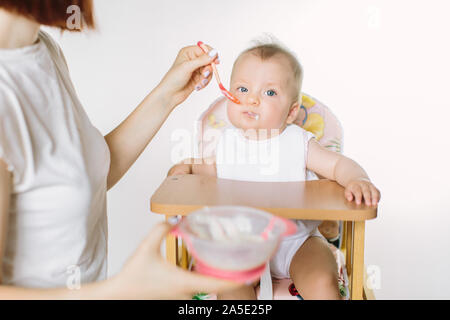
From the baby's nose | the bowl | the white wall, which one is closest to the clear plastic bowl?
the bowl

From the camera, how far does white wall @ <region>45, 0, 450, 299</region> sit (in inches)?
71.3

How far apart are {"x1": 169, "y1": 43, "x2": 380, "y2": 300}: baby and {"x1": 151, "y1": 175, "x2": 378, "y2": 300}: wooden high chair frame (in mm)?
106

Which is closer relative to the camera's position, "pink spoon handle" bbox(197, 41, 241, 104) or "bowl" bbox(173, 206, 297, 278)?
"bowl" bbox(173, 206, 297, 278)

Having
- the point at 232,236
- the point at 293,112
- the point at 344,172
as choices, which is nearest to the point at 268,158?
the point at 293,112

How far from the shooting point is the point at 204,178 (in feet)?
3.59

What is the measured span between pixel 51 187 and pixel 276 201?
0.41 metres

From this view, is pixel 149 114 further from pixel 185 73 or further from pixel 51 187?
pixel 51 187

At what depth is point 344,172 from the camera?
1061 mm

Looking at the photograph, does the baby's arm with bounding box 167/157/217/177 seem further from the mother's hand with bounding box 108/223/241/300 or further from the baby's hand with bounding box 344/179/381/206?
the mother's hand with bounding box 108/223/241/300

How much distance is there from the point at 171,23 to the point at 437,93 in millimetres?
1118

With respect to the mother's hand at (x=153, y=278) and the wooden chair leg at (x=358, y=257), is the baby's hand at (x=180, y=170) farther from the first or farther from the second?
the mother's hand at (x=153, y=278)

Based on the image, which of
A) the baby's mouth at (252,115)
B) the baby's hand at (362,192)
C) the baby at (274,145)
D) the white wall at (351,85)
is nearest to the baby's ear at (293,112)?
the baby at (274,145)

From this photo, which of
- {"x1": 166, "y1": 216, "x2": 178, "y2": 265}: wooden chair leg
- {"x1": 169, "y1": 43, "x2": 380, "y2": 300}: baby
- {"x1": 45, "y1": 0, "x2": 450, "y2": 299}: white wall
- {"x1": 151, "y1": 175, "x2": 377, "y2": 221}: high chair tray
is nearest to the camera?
{"x1": 151, "y1": 175, "x2": 377, "y2": 221}: high chair tray

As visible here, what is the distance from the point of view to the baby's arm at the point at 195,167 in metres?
1.18
